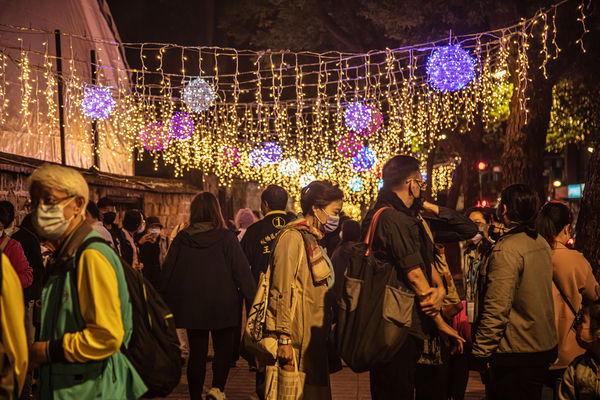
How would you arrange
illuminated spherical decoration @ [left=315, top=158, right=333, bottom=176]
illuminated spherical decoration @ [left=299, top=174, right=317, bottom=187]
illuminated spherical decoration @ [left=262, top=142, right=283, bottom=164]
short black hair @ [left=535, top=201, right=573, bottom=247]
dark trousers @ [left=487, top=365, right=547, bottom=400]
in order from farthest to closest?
1. illuminated spherical decoration @ [left=299, top=174, right=317, bottom=187]
2. illuminated spherical decoration @ [left=315, top=158, right=333, bottom=176]
3. illuminated spherical decoration @ [left=262, top=142, right=283, bottom=164]
4. short black hair @ [left=535, top=201, right=573, bottom=247]
5. dark trousers @ [left=487, top=365, right=547, bottom=400]

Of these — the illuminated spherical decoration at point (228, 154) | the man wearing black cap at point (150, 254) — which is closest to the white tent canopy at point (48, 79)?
the illuminated spherical decoration at point (228, 154)

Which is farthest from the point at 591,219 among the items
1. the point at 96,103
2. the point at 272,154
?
the point at 272,154

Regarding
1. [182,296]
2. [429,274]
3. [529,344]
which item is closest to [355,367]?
[429,274]

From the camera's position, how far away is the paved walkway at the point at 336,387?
19.4 ft

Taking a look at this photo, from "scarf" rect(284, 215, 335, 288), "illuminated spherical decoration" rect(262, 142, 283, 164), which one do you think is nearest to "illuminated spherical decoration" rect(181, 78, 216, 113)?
"illuminated spherical decoration" rect(262, 142, 283, 164)

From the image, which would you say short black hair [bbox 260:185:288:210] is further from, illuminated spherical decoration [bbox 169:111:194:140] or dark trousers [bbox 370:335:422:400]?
illuminated spherical decoration [bbox 169:111:194:140]

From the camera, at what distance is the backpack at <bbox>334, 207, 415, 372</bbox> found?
3418 millimetres

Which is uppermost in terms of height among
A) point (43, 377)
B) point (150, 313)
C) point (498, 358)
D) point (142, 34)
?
point (142, 34)

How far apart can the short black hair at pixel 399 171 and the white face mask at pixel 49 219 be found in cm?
208

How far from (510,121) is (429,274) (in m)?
7.88

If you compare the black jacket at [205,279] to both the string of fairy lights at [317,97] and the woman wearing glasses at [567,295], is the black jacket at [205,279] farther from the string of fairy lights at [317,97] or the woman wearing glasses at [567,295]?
the string of fairy lights at [317,97]

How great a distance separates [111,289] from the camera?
251 centimetres

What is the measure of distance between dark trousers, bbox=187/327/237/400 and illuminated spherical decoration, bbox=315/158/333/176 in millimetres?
18986

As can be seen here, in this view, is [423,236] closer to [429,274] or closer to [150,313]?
[429,274]
